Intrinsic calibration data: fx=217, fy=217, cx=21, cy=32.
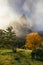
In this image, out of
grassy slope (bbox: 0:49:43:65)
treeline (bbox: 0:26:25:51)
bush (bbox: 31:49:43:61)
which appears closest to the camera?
grassy slope (bbox: 0:49:43:65)

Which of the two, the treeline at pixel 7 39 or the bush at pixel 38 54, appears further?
the treeline at pixel 7 39

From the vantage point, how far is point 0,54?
232ft

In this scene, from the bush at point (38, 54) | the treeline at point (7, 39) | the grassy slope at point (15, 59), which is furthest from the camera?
the treeline at point (7, 39)

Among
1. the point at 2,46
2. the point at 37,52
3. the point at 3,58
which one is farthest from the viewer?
the point at 2,46

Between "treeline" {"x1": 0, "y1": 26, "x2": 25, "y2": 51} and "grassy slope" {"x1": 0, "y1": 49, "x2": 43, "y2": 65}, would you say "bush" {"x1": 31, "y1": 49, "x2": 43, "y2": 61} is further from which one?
"treeline" {"x1": 0, "y1": 26, "x2": 25, "y2": 51}

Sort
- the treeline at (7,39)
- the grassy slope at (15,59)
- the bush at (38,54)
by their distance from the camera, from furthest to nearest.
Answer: the treeline at (7,39) < the bush at (38,54) < the grassy slope at (15,59)

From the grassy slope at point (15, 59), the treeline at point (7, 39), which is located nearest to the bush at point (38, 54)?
the grassy slope at point (15, 59)

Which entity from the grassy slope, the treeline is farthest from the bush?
the treeline

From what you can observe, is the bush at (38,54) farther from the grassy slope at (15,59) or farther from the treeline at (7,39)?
the treeline at (7,39)

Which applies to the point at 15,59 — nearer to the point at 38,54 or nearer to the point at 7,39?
the point at 38,54

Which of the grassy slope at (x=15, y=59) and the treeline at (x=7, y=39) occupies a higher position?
the treeline at (x=7, y=39)

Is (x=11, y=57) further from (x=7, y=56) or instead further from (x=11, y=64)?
(x=11, y=64)

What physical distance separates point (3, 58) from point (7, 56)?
Result: 284 cm

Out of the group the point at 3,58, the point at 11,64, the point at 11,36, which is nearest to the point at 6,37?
the point at 11,36
